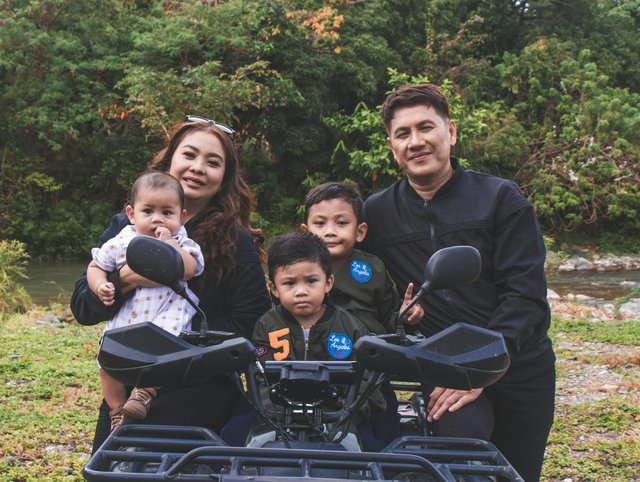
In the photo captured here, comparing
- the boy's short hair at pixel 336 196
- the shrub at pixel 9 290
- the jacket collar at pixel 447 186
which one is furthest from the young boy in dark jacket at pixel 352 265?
the shrub at pixel 9 290

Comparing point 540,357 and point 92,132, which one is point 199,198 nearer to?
point 540,357

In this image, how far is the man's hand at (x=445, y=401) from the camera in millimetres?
2174

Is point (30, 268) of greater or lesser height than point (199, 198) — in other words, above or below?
below

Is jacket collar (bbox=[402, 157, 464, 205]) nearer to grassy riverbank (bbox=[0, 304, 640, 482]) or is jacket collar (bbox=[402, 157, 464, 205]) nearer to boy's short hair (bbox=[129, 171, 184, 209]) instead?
boy's short hair (bbox=[129, 171, 184, 209])

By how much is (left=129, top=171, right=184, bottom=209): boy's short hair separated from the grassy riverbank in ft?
6.65

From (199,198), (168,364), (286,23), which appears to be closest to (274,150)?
(286,23)

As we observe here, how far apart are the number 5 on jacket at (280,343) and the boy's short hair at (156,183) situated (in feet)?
2.09

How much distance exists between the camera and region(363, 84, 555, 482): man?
243cm

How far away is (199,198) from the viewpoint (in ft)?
9.29

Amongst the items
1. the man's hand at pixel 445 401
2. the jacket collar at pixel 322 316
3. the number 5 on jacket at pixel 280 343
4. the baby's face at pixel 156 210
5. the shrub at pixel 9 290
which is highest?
the baby's face at pixel 156 210

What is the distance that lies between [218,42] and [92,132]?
13.8 feet

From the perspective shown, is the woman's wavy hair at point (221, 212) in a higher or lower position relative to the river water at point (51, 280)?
higher

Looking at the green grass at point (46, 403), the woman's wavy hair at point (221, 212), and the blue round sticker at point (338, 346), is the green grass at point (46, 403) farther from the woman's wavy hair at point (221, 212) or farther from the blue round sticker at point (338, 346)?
the blue round sticker at point (338, 346)

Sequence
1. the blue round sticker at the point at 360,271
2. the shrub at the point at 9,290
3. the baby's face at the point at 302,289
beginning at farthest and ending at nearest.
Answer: the shrub at the point at 9,290 → the blue round sticker at the point at 360,271 → the baby's face at the point at 302,289
